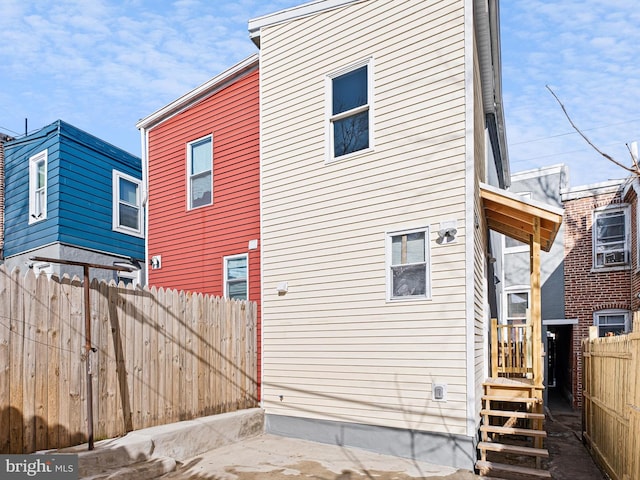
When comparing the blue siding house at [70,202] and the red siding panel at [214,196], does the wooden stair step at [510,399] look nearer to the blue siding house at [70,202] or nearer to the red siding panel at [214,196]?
the red siding panel at [214,196]

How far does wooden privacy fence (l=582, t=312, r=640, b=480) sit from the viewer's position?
479 cm

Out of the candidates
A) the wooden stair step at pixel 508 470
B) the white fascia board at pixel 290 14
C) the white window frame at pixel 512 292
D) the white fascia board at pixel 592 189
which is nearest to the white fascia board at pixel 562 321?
the white window frame at pixel 512 292

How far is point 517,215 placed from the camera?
8305mm

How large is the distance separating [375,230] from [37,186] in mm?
10282

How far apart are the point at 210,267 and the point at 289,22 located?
517 cm

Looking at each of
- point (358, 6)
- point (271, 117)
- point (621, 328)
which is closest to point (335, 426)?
point (271, 117)

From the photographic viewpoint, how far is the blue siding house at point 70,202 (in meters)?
12.4

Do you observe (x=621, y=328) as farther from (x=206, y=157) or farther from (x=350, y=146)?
(x=206, y=157)

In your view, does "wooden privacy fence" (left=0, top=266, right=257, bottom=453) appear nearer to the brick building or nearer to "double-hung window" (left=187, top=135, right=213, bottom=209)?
"double-hung window" (left=187, top=135, right=213, bottom=209)

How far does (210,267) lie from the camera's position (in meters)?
10.2

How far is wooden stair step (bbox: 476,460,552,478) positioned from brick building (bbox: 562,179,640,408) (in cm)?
745

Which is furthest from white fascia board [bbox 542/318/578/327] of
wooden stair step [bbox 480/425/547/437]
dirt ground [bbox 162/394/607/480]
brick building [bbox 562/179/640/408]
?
wooden stair step [bbox 480/425/547/437]

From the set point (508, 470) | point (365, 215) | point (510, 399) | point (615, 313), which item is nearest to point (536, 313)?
point (510, 399)

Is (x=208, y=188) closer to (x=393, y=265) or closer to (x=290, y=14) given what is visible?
(x=290, y=14)
